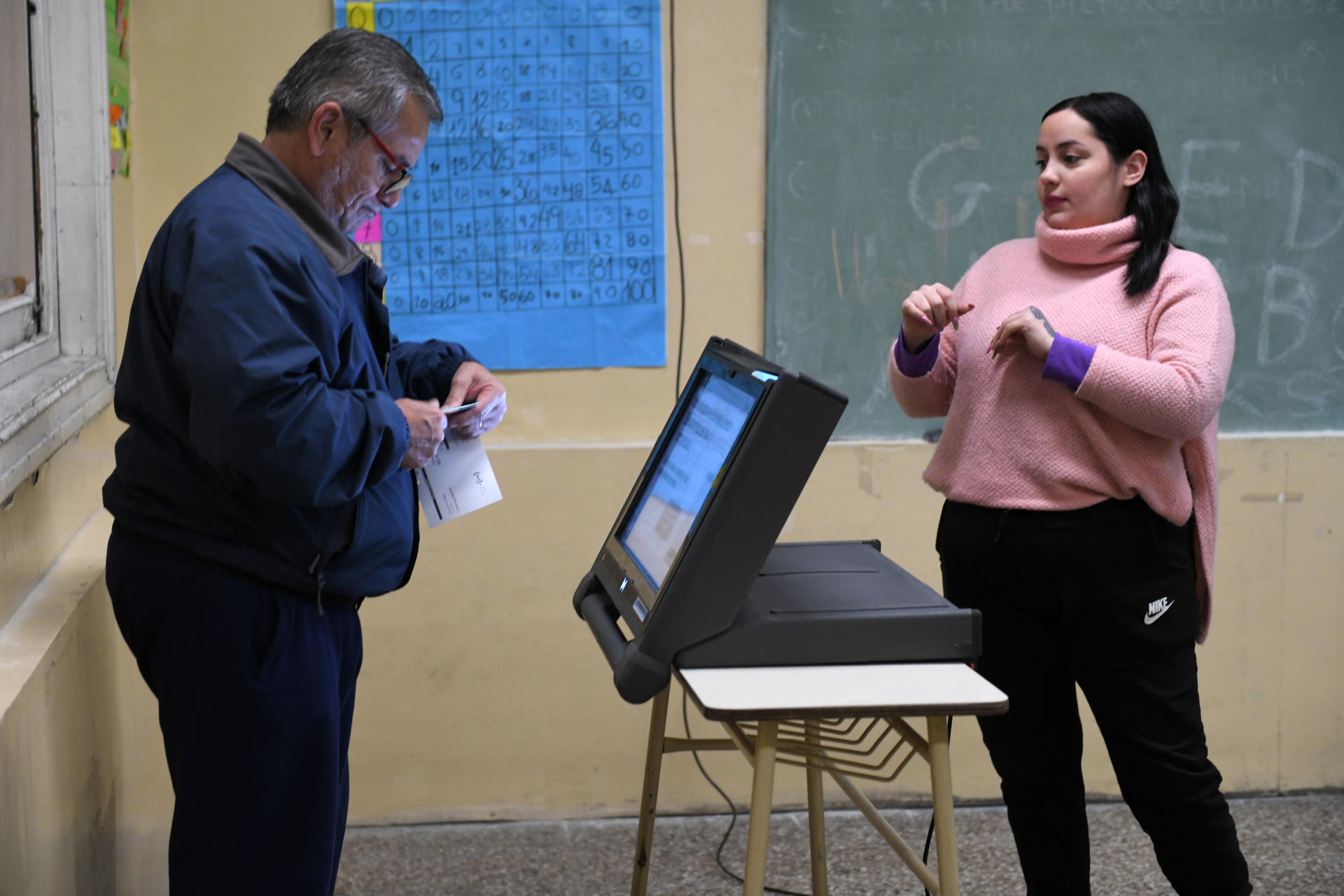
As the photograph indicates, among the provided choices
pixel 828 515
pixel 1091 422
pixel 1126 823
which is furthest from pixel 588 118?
pixel 1126 823

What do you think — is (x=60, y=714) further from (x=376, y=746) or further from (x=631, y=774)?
(x=631, y=774)

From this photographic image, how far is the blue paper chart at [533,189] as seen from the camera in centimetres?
255

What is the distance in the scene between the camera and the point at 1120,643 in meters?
1.78

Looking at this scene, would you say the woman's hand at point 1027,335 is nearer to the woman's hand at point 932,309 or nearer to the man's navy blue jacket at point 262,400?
the woman's hand at point 932,309

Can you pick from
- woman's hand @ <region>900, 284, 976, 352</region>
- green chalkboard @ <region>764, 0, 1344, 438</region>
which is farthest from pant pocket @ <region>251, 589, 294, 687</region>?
green chalkboard @ <region>764, 0, 1344, 438</region>

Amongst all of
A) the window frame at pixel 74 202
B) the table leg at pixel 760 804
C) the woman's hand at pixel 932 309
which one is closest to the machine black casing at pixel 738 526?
the table leg at pixel 760 804

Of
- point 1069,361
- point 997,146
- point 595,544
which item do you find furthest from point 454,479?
point 997,146

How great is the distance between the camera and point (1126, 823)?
271cm

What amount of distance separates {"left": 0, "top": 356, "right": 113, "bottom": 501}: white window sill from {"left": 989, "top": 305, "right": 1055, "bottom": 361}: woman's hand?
1.35 metres

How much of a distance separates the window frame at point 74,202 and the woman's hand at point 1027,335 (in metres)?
1.43

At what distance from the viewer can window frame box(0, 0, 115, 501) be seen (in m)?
1.95

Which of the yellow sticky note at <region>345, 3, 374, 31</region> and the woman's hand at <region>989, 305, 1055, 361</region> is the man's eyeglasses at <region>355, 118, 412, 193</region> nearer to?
the woman's hand at <region>989, 305, 1055, 361</region>

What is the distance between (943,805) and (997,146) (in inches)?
68.0

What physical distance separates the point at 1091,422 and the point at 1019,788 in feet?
2.04
